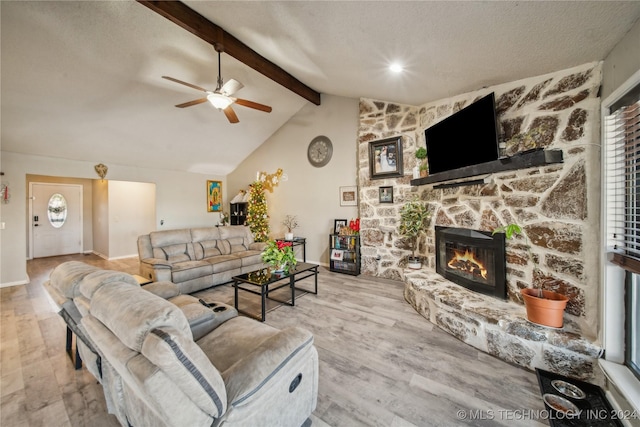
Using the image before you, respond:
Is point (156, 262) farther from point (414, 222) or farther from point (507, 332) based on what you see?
point (507, 332)

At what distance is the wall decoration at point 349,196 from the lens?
16.6ft

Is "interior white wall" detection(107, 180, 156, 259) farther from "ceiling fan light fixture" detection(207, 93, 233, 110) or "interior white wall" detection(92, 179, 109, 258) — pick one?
"ceiling fan light fixture" detection(207, 93, 233, 110)

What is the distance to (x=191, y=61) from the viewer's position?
364 centimetres

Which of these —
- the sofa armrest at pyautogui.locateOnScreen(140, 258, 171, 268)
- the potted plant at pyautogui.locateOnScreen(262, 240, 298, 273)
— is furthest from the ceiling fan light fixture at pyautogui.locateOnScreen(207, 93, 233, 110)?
the sofa armrest at pyautogui.locateOnScreen(140, 258, 171, 268)

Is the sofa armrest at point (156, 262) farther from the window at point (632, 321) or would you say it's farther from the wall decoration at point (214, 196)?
the window at point (632, 321)

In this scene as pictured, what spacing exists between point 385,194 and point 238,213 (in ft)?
13.8

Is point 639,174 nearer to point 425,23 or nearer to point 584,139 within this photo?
point 584,139

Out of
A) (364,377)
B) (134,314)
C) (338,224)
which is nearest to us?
(134,314)

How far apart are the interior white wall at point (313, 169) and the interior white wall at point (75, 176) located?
2.04 meters

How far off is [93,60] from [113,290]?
3511 millimetres

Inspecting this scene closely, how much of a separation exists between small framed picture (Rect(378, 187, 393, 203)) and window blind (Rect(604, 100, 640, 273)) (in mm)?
2742

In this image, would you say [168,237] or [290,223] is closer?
[168,237]

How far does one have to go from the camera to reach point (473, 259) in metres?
2.94

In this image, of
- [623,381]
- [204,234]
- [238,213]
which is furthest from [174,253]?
[623,381]
